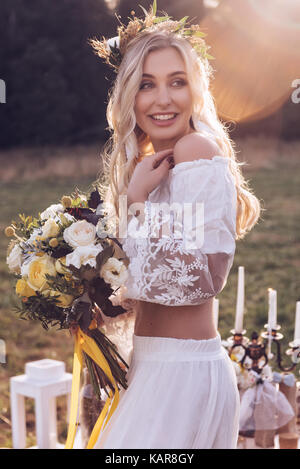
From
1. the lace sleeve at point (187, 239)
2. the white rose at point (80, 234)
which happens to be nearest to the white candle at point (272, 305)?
the lace sleeve at point (187, 239)

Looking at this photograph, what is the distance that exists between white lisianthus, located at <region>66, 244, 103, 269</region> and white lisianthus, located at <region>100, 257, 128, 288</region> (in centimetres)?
6

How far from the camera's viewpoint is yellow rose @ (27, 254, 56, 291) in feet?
6.89


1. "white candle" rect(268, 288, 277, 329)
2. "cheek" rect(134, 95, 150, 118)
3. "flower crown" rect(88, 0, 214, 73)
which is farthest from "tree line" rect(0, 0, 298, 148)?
"cheek" rect(134, 95, 150, 118)

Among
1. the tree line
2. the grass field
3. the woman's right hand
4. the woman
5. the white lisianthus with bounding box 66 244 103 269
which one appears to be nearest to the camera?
the white lisianthus with bounding box 66 244 103 269

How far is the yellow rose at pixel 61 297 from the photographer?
2078 millimetres

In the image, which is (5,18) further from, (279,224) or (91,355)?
(91,355)

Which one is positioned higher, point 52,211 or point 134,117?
point 134,117

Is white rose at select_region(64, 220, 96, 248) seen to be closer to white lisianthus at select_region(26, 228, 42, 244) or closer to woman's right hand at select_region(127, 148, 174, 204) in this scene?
white lisianthus at select_region(26, 228, 42, 244)

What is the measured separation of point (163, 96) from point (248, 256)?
858 cm

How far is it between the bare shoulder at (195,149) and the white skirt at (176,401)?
2.53 feet

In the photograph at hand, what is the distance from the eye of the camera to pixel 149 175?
2410 mm

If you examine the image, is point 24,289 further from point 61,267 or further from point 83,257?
point 83,257

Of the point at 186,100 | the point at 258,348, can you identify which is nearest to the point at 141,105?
the point at 186,100

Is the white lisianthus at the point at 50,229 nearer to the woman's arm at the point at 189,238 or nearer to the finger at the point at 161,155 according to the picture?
the woman's arm at the point at 189,238
